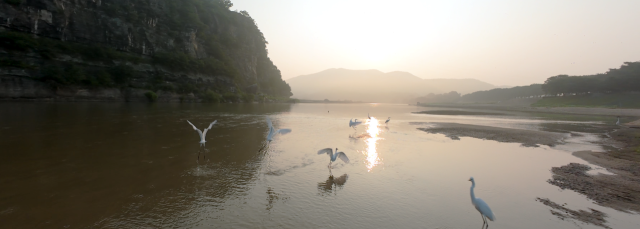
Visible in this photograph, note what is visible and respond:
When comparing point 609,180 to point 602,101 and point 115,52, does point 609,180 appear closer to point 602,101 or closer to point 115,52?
point 115,52

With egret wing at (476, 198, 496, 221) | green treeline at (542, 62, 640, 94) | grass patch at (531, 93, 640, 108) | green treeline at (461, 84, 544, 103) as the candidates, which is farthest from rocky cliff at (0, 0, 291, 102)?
green treeline at (461, 84, 544, 103)

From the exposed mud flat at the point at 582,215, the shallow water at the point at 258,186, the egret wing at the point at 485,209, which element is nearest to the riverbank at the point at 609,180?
the shallow water at the point at 258,186

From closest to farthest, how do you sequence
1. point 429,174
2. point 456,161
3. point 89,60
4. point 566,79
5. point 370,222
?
point 370,222 < point 429,174 < point 456,161 < point 89,60 < point 566,79

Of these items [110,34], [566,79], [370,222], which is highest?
[110,34]

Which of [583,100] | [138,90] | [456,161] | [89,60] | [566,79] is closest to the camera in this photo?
[456,161]

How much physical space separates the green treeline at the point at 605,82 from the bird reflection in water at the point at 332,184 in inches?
3767

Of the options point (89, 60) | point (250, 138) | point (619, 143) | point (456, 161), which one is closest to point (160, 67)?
point (89, 60)

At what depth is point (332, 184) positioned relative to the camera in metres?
8.91

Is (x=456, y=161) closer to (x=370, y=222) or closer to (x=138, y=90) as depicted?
(x=370, y=222)

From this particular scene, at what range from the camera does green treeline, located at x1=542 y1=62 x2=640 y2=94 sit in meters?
→ 67.5

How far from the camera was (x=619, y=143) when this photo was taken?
18031mm

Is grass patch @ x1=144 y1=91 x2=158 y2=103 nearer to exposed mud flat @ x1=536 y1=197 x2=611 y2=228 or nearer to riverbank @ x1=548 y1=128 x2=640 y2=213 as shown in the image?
riverbank @ x1=548 y1=128 x2=640 y2=213

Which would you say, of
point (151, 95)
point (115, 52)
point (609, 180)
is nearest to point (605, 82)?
point (609, 180)

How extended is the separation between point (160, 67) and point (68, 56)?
17.1 m
